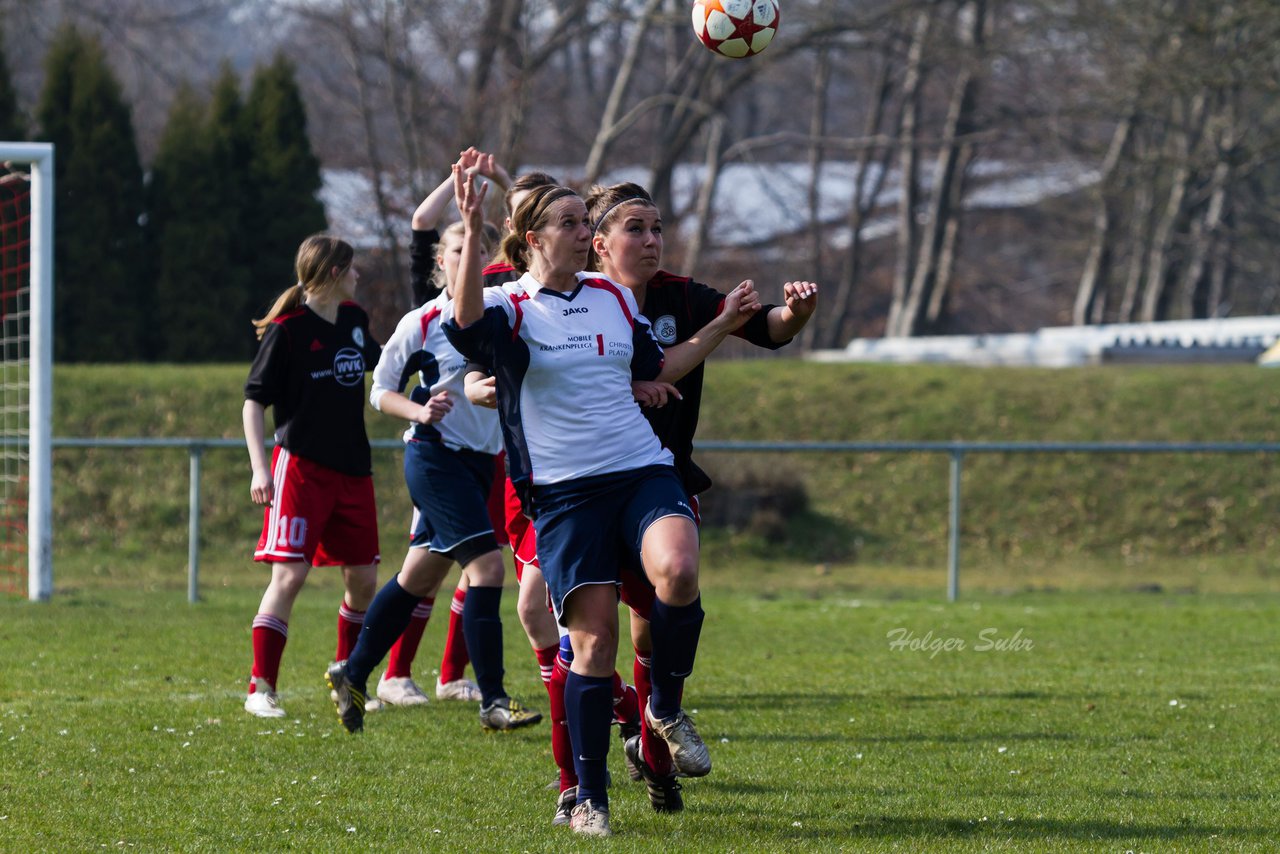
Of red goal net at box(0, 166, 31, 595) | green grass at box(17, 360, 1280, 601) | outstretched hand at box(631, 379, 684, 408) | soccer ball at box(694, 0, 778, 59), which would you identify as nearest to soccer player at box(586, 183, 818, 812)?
outstretched hand at box(631, 379, 684, 408)

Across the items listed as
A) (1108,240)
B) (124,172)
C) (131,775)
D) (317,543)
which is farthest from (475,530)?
(1108,240)

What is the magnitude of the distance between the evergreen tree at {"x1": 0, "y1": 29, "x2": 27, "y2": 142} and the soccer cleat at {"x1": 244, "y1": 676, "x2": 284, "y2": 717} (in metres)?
15.2

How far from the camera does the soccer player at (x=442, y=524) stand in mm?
6191

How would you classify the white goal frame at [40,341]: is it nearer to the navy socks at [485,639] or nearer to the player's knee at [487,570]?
the navy socks at [485,639]

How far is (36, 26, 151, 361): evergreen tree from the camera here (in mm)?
20438

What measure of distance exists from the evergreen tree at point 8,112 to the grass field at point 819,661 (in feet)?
11.2

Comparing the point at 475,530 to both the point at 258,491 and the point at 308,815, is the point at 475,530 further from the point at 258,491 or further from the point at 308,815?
the point at 308,815

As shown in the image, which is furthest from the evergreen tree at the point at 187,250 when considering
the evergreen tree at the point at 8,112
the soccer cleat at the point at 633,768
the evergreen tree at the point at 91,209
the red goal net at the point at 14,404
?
the soccer cleat at the point at 633,768

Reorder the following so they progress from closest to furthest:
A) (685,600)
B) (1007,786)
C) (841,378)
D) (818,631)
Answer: (685,600) < (1007,786) < (818,631) < (841,378)

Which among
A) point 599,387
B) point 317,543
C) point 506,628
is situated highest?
point 599,387

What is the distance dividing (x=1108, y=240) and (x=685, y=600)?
32983 millimetres

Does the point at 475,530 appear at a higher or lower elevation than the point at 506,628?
higher

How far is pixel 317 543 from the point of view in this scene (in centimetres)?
666

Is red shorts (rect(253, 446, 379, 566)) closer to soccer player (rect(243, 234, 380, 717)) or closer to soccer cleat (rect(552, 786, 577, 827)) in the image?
soccer player (rect(243, 234, 380, 717))
